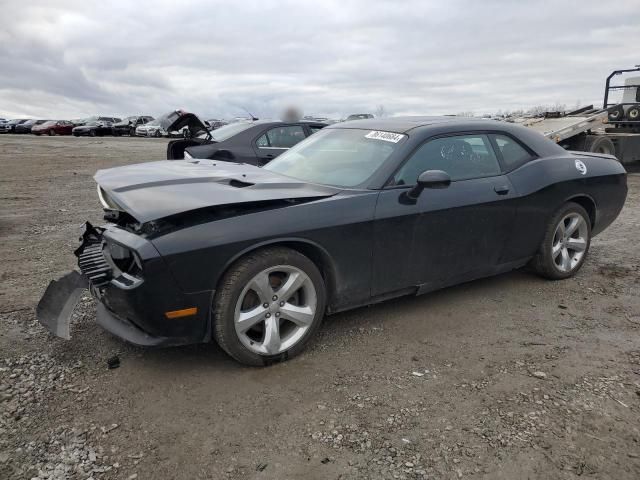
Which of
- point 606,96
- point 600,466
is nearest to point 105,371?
point 600,466

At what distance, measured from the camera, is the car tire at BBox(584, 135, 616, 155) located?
37.3ft

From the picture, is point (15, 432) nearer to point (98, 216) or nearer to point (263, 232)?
point (263, 232)

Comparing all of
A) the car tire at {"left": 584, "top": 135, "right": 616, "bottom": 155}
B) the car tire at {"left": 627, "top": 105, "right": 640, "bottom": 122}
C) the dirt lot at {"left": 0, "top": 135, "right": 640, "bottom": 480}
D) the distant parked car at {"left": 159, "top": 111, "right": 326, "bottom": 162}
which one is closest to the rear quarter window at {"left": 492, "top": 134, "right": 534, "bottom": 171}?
the dirt lot at {"left": 0, "top": 135, "right": 640, "bottom": 480}

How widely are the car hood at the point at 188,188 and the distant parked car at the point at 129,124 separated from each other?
38922 mm

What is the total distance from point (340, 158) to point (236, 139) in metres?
4.22

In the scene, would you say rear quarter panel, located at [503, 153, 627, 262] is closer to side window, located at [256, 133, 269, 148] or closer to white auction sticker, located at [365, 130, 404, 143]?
white auction sticker, located at [365, 130, 404, 143]

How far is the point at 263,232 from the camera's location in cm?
296

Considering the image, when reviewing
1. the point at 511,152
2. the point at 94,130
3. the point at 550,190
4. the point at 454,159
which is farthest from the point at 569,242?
the point at 94,130

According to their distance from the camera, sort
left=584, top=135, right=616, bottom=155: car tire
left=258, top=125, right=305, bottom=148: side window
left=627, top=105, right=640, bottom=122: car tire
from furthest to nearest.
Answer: left=627, top=105, right=640, bottom=122: car tire
left=584, top=135, right=616, bottom=155: car tire
left=258, top=125, right=305, bottom=148: side window

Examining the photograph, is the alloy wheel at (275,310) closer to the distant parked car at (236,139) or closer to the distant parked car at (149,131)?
the distant parked car at (236,139)

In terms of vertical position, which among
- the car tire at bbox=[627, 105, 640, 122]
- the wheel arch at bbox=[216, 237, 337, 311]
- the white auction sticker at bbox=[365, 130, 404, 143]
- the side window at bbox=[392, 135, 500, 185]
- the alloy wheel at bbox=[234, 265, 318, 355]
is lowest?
the alloy wheel at bbox=[234, 265, 318, 355]

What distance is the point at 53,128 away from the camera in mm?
38000

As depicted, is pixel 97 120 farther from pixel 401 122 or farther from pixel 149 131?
pixel 401 122

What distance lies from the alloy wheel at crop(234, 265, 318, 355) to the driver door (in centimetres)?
56
